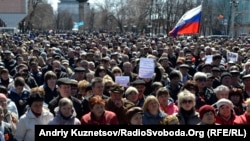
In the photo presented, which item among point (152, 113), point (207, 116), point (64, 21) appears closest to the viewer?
point (207, 116)

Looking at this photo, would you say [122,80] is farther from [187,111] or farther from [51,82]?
[187,111]

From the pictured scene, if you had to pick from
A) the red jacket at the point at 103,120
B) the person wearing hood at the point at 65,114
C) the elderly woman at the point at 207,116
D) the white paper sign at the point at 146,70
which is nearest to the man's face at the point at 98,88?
the red jacket at the point at 103,120

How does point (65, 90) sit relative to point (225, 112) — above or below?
above

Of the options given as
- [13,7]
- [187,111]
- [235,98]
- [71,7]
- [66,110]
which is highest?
[13,7]

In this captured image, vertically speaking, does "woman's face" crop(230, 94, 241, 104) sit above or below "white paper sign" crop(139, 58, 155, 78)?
below

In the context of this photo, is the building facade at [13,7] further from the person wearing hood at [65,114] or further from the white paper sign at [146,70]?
the person wearing hood at [65,114]

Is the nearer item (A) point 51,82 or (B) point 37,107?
(B) point 37,107

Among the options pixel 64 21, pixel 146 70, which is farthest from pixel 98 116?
pixel 64 21

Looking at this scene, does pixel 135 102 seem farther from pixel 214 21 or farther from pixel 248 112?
pixel 214 21

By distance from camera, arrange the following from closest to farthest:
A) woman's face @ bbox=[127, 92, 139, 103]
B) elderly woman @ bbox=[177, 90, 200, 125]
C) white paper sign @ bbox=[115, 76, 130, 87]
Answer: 1. elderly woman @ bbox=[177, 90, 200, 125]
2. woman's face @ bbox=[127, 92, 139, 103]
3. white paper sign @ bbox=[115, 76, 130, 87]

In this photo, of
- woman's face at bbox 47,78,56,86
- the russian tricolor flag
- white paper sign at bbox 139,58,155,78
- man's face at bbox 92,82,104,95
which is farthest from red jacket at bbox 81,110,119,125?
the russian tricolor flag

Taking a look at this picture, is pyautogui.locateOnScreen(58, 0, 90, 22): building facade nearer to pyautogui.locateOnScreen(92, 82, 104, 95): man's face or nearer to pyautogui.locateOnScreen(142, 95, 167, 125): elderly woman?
pyautogui.locateOnScreen(92, 82, 104, 95): man's face

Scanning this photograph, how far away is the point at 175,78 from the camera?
35.8 feet

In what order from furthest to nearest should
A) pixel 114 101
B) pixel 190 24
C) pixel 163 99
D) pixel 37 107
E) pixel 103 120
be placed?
pixel 190 24 → pixel 163 99 → pixel 114 101 → pixel 103 120 → pixel 37 107
